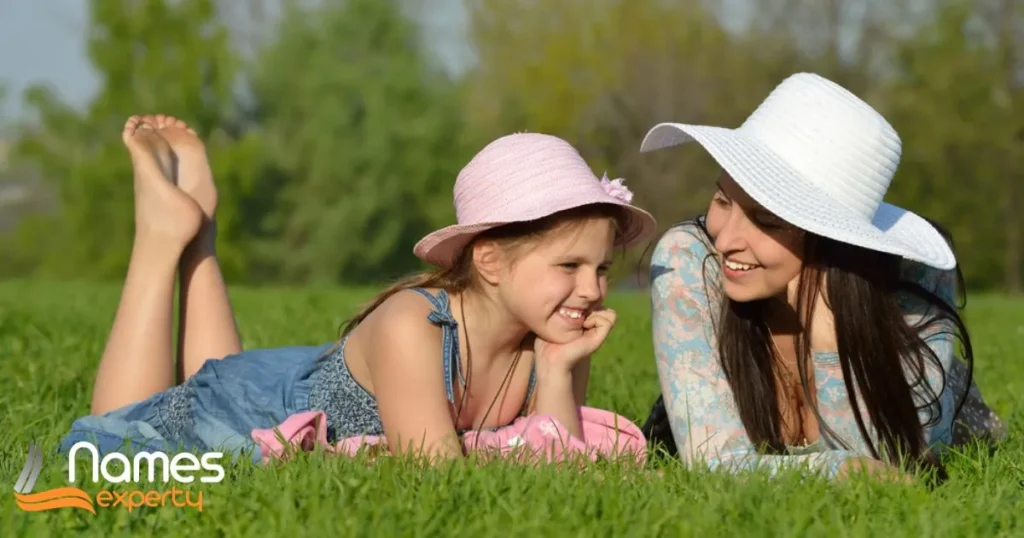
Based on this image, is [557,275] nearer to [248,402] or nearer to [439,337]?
[439,337]

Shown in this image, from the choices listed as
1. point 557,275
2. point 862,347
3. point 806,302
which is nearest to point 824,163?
point 806,302

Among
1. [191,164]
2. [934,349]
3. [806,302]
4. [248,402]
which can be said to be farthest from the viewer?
[191,164]

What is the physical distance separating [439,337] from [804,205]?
1.25 meters

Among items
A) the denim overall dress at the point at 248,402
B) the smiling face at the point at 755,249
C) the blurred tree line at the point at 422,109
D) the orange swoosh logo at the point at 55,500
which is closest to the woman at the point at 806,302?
the smiling face at the point at 755,249

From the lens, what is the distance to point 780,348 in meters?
4.37

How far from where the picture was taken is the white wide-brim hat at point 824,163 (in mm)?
3746

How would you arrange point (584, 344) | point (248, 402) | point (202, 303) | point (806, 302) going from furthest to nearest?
point (202, 303) → point (248, 402) → point (584, 344) → point (806, 302)

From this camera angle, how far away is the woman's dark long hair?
13.1 feet

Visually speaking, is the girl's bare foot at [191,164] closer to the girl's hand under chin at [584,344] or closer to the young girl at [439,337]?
the young girl at [439,337]

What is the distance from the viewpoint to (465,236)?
433 cm

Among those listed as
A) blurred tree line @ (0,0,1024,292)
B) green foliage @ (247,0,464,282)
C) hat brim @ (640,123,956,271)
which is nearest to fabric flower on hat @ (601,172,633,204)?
hat brim @ (640,123,956,271)

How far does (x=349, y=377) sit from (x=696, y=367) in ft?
4.08

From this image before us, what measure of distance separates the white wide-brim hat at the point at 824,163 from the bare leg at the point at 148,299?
2.22 meters

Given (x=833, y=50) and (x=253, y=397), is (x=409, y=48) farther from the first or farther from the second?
(x=253, y=397)
